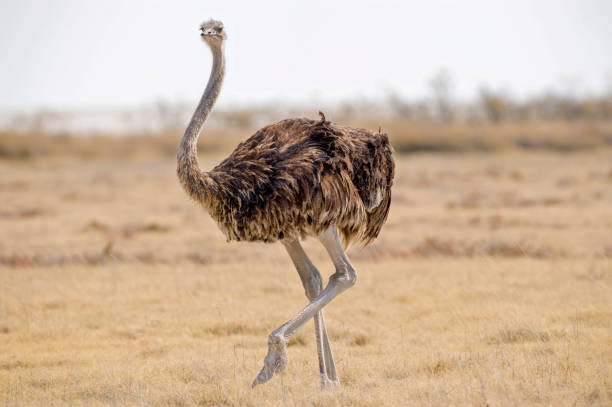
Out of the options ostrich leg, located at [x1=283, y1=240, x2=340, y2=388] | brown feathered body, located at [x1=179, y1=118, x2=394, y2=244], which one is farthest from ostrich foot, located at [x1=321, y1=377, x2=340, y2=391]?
brown feathered body, located at [x1=179, y1=118, x2=394, y2=244]

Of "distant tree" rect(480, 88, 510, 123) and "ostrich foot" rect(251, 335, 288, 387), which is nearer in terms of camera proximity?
"ostrich foot" rect(251, 335, 288, 387)

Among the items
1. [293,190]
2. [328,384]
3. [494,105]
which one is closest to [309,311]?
[328,384]

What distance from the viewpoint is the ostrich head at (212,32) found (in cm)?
553

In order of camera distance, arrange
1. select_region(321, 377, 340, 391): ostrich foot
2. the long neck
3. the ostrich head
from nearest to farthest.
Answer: the long neck, select_region(321, 377, 340, 391): ostrich foot, the ostrich head

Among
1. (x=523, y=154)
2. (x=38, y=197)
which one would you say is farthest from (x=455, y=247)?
(x=523, y=154)

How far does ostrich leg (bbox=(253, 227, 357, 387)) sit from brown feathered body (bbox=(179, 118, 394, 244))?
0.49 feet

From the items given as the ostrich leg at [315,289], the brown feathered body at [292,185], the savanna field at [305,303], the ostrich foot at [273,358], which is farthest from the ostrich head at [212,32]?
the savanna field at [305,303]

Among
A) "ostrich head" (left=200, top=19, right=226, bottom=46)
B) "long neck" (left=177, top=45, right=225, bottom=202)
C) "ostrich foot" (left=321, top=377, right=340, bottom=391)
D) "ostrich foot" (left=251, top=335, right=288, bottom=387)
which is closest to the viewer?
"ostrich foot" (left=251, top=335, right=288, bottom=387)

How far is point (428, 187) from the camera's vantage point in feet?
75.6

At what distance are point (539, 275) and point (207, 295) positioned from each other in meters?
3.81

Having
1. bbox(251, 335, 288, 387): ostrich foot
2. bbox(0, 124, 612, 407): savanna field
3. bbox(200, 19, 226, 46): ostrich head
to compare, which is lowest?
bbox(0, 124, 612, 407): savanna field

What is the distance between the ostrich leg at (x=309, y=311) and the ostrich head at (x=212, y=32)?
1541 mm

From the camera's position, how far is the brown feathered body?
5230 mm

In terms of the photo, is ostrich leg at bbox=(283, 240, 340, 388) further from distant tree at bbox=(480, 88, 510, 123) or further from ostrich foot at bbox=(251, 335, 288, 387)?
distant tree at bbox=(480, 88, 510, 123)
